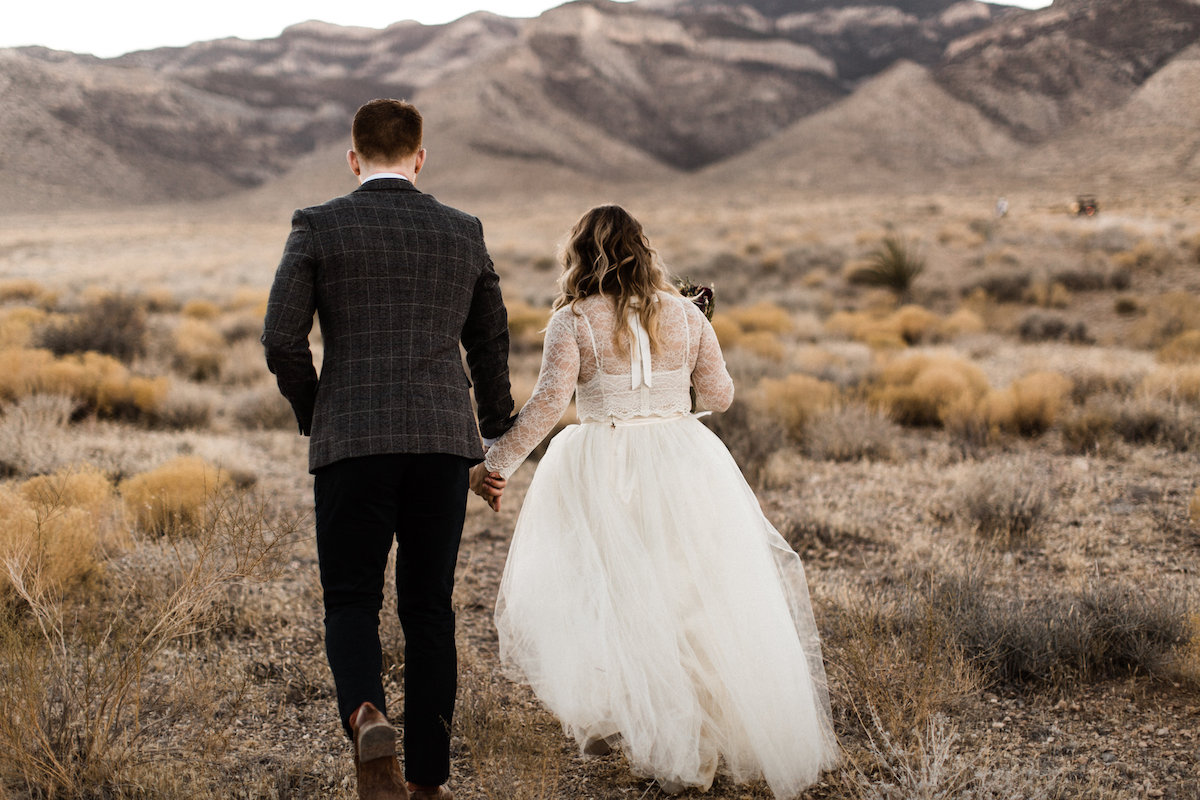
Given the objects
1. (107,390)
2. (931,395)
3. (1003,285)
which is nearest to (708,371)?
(931,395)

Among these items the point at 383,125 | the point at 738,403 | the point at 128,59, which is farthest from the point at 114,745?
the point at 128,59

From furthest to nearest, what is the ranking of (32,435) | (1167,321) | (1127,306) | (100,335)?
(1127,306) → (1167,321) → (100,335) → (32,435)

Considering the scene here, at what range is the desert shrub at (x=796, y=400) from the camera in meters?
7.86

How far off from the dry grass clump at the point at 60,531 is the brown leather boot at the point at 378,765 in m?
1.78

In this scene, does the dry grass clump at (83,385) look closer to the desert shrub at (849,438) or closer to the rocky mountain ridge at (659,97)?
the desert shrub at (849,438)

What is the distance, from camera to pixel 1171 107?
214 ft

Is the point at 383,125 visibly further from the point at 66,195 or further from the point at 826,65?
the point at 826,65

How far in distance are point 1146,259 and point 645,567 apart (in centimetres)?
1636

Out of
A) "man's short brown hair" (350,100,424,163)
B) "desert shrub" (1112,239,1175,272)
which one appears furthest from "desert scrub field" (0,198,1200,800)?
"desert shrub" (1112,239,1175,272)

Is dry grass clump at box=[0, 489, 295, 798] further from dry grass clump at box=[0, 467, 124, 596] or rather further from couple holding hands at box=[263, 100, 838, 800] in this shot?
couple holding hands at box=[263, 100, 838, 800]

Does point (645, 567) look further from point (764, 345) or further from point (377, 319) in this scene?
point (764, 345)

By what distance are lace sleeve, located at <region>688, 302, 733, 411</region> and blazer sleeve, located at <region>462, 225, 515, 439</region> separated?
68cm

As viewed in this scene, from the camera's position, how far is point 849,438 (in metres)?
7.17

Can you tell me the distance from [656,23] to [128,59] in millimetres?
85857
